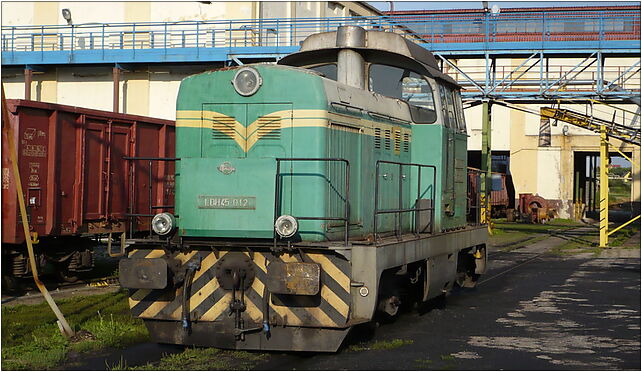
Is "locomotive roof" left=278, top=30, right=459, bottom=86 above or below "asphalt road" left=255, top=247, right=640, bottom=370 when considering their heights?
above

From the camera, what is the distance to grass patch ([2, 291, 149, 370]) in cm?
700

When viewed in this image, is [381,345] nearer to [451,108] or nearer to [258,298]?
[258,298]

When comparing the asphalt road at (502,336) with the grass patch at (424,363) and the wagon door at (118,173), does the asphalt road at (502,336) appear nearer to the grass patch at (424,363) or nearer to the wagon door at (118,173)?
the grass patch at (424,363)

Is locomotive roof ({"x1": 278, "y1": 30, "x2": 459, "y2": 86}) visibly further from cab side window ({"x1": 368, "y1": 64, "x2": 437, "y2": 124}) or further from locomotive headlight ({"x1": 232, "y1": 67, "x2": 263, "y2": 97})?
locomotive headlight ({"x1": 232, "y1": 67, "x2": 263, "y2": 97})

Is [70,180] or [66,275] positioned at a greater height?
[70,180]

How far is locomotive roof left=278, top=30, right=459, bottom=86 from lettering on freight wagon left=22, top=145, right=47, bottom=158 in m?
4.64

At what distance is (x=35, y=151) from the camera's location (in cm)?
1138

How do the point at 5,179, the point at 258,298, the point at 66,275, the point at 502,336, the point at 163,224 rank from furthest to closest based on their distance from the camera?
the point at 66,275 → the point at 5,179 → the point at 502,336 → the point at 163,224 → the point at 258,298

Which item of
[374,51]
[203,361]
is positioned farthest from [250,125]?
[203,361]

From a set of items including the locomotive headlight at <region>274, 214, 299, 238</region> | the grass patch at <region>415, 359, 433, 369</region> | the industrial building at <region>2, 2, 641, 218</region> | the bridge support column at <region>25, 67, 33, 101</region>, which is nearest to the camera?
the grass patch at <region>415, 359, 433, 369</region>

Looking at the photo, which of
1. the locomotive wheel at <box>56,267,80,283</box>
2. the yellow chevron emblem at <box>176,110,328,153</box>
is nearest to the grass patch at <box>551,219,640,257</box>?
the locomotive wheel at <box>56,267,80,283</box>

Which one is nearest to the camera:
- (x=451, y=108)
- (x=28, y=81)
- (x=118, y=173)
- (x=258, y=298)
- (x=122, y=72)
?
(x=258, y=298)

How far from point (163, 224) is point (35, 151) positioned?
5224 millimetres

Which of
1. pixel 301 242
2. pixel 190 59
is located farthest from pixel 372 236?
pixel 190 59
